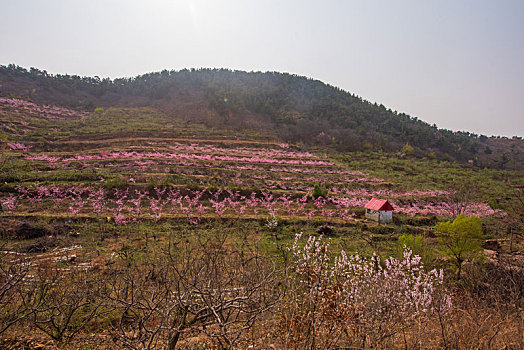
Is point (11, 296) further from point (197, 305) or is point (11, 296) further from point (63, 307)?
point (197, 305)

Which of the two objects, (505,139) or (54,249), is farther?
(505,139)

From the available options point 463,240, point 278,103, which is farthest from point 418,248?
point 278,103

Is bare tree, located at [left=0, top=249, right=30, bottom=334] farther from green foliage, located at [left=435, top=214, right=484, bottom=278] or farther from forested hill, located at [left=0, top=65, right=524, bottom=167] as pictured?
forested hill, located at [left=0, top=65, right=524, bottom=167]

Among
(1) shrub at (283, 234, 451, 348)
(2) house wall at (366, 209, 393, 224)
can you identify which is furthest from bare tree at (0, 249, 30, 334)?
(2) house wall at (366, 209, 393, 224)

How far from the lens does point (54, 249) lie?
11992 mm

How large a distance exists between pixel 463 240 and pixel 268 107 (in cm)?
6418

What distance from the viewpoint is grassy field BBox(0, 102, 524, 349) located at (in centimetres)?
381

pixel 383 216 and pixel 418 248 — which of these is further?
pixel 383 216

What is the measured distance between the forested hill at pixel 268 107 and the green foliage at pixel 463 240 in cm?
4524

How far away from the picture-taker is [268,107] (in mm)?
71000

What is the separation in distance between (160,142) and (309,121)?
41396mm

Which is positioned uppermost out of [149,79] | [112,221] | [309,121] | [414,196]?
[149,79]

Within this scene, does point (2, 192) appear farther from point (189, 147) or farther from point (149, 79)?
point (149, 79)

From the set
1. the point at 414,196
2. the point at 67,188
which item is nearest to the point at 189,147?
the point at 67,188
